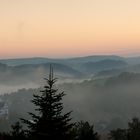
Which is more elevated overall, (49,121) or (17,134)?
(49,121)

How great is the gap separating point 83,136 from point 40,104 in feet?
51.1

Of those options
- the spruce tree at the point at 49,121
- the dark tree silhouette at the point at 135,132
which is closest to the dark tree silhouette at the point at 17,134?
the spruce tree at the point at 49,121

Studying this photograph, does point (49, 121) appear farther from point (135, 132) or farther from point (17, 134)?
point (135, 132)

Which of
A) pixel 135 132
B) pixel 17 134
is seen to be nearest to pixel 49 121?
pixel 17 134

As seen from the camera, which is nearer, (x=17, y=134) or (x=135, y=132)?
(x=17, y=134)

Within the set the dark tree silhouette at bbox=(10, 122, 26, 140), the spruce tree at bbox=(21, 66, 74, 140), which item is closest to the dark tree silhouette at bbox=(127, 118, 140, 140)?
the dark tree silhouette at bbox=(10, 122, 26, 140)

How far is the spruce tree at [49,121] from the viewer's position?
21.1 meters

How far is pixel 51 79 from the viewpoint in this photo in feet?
74.2

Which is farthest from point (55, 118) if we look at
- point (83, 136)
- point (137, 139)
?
point (137, 139)

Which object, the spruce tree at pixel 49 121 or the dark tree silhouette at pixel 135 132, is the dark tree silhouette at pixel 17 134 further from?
the dark tree silhouette at pixel 135 132

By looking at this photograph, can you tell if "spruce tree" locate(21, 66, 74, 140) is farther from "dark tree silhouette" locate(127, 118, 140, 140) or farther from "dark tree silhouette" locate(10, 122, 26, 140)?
"dark tree silhouette" locate(127, 118, 140, 140)

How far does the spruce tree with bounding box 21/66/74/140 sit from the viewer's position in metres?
21.1

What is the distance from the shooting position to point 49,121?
2119 cm

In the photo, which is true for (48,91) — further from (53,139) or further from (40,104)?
(53,139)
